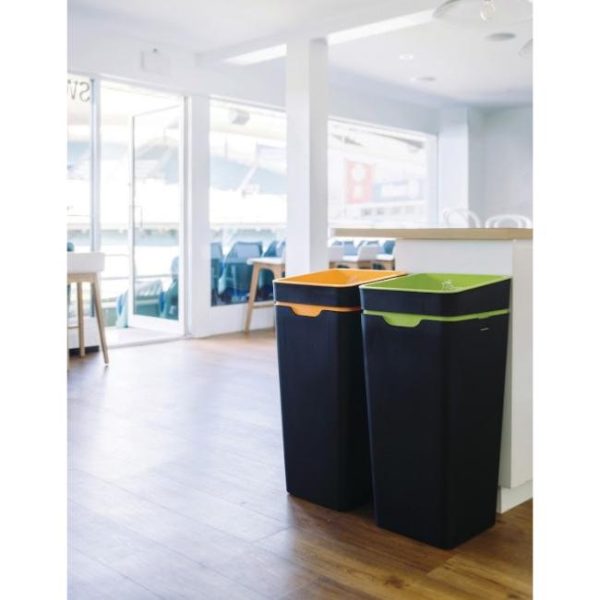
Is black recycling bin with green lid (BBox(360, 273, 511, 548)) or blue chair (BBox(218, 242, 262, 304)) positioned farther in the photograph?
blue chair (BBox(218, 242, 262, 304))

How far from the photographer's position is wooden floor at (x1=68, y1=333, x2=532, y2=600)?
70.9 inches

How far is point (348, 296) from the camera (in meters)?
2.24

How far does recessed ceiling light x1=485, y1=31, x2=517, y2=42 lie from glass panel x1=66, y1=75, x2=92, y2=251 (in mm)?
3206

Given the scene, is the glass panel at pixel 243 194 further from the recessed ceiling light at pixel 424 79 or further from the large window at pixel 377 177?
the recessed ceiling light at pixel 424 79

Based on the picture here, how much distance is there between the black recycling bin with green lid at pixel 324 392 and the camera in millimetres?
2238

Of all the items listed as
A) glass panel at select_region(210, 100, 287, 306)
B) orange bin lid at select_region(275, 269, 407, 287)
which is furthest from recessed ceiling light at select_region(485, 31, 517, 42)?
orange bin lid at select_region(275, 269, 407, 287)

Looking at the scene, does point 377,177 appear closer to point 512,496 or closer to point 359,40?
point 359,40

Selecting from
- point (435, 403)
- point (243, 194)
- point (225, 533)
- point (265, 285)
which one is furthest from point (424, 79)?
point (225, 533)

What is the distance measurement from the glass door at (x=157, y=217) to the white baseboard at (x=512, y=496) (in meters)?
4.37

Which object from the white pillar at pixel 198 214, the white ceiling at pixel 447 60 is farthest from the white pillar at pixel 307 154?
the white pillar at pixel 198 214

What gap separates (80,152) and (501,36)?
3474mm

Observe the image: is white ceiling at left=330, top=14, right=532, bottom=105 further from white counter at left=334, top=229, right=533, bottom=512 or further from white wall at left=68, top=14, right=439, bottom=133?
white counter at left=334, top=229, right=533, bottom=512

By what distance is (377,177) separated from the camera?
8602 mm
